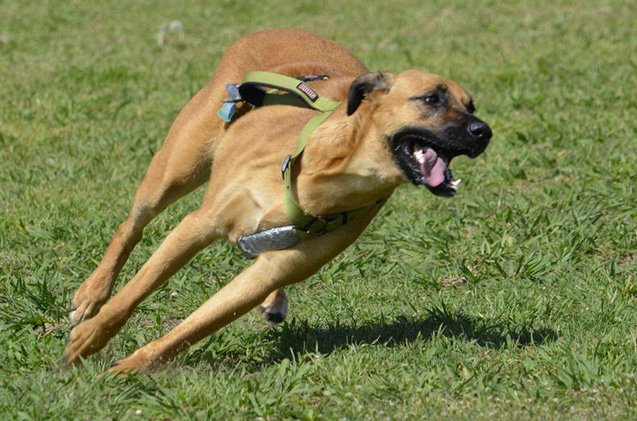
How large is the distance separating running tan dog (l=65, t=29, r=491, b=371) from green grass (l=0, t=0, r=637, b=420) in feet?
0.72

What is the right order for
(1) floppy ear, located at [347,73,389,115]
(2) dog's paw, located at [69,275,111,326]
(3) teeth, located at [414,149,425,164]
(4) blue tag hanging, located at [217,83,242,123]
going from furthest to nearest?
(2) dog's paw, located at [69,275,111,326]
(4) blue tag hanging, located at [217,83,242,123]
(1) floppy ear, located at [347,73,389,115]
(3) teeth, located at [414,149,425,164]

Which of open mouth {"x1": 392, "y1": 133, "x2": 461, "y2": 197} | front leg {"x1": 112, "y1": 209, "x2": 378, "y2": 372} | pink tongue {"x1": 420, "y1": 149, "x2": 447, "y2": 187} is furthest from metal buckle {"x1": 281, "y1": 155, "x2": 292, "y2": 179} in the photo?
pink tongue {"x1": 420, "y1": 149, "x2": 447, "y2": 187}

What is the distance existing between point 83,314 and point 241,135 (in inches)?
45.1

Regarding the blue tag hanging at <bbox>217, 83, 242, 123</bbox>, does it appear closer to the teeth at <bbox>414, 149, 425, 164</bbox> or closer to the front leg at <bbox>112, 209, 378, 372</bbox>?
the front leg at <bbox>112, 209, 378, 372</bbox>

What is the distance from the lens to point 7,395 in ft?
15.0

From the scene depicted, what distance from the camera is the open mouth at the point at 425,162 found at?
15.5 ft

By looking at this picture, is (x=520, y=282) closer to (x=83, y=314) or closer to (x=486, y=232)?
(x=486, y=232)

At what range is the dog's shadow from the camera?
5371 millimetres

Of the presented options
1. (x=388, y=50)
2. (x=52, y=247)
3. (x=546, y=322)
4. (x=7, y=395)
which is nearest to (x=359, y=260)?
(x=546, y=322)

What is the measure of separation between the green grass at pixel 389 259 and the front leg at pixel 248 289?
120 millimetres

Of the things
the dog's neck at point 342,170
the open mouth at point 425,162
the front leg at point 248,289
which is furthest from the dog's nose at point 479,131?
the front leg at point 248,289

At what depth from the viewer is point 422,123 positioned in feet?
15.7

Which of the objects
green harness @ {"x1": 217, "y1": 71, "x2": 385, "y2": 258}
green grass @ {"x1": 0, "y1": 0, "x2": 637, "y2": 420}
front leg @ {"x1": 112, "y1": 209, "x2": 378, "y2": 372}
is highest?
green harness @ {"x1": 217, "y1": 71, "x2": 385, "y2": 258}

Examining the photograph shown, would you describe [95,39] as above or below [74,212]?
below
